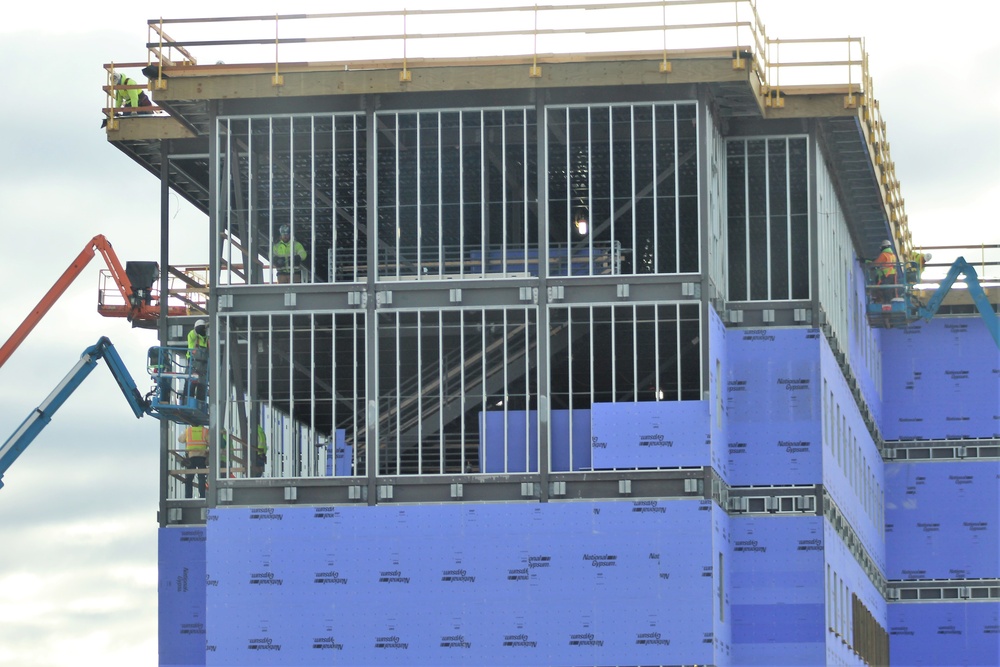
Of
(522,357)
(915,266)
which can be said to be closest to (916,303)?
(915,266)

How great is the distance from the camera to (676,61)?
45.7 meters

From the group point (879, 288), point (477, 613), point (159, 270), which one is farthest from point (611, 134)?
point (879, 288)

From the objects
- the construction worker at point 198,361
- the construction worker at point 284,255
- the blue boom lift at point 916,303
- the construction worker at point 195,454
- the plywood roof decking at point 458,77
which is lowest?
the construction worker at point 195,454

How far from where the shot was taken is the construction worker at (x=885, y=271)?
63787mm

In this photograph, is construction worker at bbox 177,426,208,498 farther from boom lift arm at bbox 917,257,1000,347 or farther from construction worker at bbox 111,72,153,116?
boom lift arm at bbox 917,257,1000,347

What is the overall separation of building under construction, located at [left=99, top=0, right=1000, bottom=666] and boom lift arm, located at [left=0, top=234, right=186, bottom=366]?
6.94 m

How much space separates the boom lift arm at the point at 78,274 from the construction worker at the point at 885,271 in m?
21.7

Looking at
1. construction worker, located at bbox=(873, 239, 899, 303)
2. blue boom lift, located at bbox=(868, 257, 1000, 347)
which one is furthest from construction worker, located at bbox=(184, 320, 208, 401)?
blue boom lift, located at bbox=(868, 257, 1000, 347)

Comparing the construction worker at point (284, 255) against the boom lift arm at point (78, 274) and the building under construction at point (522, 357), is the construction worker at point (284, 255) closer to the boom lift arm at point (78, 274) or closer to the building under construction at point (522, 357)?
the building under construction at point (522, 357)

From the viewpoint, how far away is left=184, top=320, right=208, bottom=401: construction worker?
1895 inches

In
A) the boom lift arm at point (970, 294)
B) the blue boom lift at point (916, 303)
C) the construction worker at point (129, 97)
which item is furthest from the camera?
the boom lift arm at point (970, 294)

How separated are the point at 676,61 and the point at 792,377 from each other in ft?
27.1

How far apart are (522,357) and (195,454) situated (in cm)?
1290

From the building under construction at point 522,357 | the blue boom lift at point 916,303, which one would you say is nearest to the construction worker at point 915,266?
the blue boom lift at point 916,303
